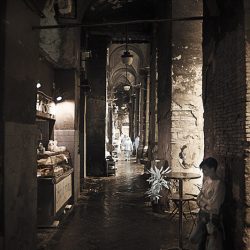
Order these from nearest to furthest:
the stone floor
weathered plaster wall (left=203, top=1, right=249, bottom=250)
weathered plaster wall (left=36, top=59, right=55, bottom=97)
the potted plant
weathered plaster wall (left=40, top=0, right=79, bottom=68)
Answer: weathered plaster wall (left=203, top=1, right=249, bottom=250) < the stone floor < weathered plaster wall (left=40, top=0, right=79, bottom=68) < weathered plaster wall (left=36, top=59, right=55, bottom=97) < the potted plant

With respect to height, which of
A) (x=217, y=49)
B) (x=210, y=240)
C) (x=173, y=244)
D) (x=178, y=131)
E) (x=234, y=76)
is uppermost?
(x=217, y=49)

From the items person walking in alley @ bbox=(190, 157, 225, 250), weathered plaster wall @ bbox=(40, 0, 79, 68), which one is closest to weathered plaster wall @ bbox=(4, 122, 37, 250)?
Answer: person walking in alley @ bbox=(190, 157, 225, 250)

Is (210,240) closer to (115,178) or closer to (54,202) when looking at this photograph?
(54,202)

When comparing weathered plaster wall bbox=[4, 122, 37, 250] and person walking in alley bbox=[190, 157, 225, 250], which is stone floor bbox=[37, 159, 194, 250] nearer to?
weathered plaster wall bbox=[4, 122, 37, 250]

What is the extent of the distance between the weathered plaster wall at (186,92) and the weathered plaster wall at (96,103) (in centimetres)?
751

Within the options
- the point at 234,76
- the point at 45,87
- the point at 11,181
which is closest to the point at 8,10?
the point at 11,181

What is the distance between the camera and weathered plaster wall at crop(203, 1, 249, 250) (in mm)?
4449

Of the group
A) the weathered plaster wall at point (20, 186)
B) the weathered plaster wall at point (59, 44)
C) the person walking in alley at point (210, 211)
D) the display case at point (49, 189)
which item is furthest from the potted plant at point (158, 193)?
the weathered plaster wall at point (59, 44)

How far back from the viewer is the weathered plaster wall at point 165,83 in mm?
8977

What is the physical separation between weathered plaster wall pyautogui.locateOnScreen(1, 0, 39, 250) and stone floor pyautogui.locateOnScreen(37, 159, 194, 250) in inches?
38.2

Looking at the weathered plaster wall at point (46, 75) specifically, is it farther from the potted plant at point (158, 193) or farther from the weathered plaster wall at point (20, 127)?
the potted plant at point (158, 193)

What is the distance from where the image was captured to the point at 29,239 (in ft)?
17.4

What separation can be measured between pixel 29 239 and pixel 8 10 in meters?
3.56

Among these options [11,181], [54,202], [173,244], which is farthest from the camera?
[54,202]
